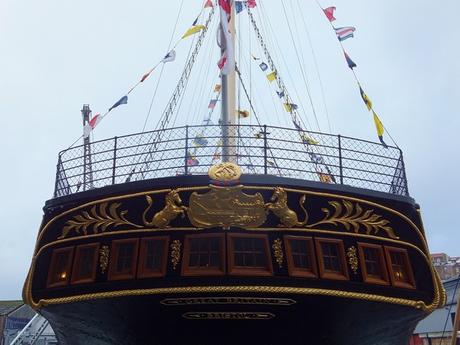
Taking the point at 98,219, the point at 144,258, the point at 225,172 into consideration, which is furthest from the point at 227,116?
the point at 144,258

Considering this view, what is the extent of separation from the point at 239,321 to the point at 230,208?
1.82m

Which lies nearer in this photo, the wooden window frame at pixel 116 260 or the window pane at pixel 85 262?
the wooden window frame at pixel 116 260

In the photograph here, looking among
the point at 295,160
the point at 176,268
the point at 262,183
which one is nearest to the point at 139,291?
the point at 176,268

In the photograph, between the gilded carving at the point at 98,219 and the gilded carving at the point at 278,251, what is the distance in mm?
1869

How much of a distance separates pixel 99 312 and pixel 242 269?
245cm

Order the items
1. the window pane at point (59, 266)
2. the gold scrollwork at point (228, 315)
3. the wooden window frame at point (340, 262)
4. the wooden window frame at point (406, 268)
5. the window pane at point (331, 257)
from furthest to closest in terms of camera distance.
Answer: the window pane at point (59, 266) → the wooden window frame at point (406, 268) → the gold scrollwork at point (228, 315) → the window pane at point (331, 257) → the wooden window frame at point (340, 262)

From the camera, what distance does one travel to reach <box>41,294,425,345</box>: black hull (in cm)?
712

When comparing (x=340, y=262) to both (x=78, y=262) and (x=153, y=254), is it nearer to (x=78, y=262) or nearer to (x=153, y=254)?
(x=153, y=254)

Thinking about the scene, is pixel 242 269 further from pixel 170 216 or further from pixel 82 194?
pixel 82 194

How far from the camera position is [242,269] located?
671cm

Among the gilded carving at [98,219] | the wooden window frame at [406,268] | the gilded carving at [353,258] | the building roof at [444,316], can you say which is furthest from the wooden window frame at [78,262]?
the building roof at [444,316]

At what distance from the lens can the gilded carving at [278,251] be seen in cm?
679

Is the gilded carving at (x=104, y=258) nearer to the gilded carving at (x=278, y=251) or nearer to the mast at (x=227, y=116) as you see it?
the mast at (x=227, y=116)

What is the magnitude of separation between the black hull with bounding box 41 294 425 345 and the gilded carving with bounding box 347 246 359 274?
461 mm
